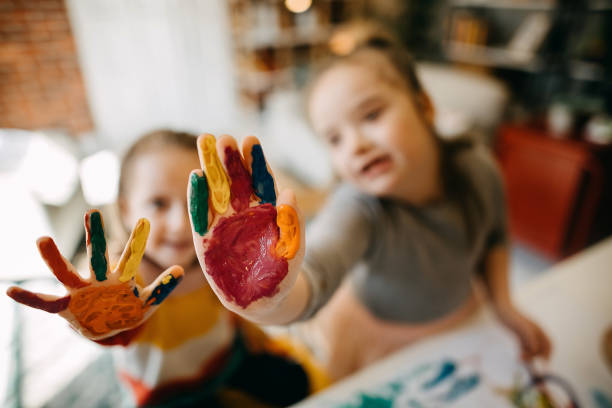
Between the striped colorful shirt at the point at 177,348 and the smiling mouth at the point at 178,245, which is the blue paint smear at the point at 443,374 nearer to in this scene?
the striped colorful shirt at the point at 177,348

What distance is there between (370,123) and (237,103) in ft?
6.26

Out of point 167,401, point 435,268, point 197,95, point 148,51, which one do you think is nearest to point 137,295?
point 167,401

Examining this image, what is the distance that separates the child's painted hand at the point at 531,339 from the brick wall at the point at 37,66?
734mm

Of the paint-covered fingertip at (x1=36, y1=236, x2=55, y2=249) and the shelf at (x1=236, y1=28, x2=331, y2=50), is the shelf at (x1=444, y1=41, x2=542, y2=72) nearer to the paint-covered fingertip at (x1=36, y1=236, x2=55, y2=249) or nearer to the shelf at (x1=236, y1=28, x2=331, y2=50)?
the shelf at (x1=236, y1=28, x2=331, y2=50)

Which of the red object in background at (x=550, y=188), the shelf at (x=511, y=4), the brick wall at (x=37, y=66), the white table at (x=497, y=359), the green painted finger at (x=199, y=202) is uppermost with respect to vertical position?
the shelf at (x=511, y=4)

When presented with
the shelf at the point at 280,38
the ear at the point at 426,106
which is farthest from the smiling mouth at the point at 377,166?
the shelf at the point at 280,38

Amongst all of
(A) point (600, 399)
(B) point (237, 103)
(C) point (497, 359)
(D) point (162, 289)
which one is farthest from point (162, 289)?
(B) point (237, 103)

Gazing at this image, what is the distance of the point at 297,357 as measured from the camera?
22.2 inches

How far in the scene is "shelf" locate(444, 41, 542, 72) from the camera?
7.01 ft

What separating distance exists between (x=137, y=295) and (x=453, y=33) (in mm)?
2852

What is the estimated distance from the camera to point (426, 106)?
538mm

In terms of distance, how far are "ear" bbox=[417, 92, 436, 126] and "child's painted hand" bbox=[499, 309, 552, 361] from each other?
1.25 ft

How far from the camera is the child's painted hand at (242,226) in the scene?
0.26 meters

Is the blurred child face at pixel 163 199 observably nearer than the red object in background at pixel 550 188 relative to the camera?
Yes
